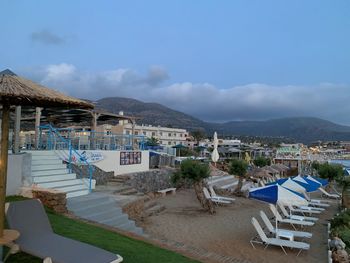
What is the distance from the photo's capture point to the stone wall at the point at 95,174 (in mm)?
14019

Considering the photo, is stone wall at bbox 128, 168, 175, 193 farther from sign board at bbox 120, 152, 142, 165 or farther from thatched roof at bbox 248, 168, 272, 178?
thatched roof at bbox 248, 168, 272, 178

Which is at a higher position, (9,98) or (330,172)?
(9,98)

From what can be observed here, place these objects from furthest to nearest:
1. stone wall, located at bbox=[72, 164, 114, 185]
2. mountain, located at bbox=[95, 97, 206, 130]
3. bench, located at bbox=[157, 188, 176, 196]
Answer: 1. mountain, located at bbox=[95, 97, 206, 130]
2. bench, located at bbox=[157, 188, 176, 196]
3. stone wall, located at bbox=[72, 164, 114, 185]

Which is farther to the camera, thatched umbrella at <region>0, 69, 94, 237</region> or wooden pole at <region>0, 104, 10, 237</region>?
wooden pole at <region>0, 104, 10, 237</region>

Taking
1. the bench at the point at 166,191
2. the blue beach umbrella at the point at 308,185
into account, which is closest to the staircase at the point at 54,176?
the bench at the point at 166,191

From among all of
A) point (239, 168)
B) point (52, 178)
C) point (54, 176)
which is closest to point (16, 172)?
point (52, 178)

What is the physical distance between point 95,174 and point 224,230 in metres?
7.60

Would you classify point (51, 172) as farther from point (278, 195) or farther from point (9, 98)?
point (9, 98)

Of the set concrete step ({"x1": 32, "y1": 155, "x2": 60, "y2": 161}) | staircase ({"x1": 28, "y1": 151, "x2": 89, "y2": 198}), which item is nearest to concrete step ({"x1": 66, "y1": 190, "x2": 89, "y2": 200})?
staircase ({"x1": 28, "y1": 151, "x2": 89, "y2": 198})

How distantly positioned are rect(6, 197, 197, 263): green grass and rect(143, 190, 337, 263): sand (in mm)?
1105

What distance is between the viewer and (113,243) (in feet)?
21.0

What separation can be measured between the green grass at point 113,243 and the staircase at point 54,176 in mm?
3384

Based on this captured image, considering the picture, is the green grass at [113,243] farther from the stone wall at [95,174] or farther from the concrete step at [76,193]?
the stone wall at [95,174]

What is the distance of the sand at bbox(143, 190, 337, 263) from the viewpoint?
8367 mm
